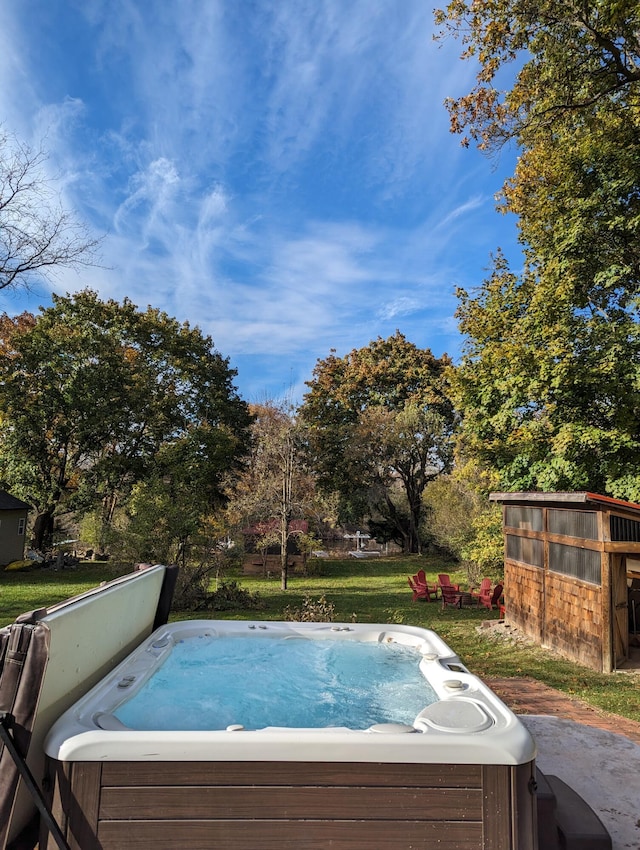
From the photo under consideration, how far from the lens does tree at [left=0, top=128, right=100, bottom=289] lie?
948 cm

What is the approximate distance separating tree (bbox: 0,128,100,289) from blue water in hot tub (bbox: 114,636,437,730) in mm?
7964

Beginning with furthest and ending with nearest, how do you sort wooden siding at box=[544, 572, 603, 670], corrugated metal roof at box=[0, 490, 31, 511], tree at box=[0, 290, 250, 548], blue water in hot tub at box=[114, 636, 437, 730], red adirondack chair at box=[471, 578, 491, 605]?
1. corrugated metal roof at box=[0, 490, 31, 511]
2. tree at box=[0, 290, 250, 548]
3. red adirondack chair at box=[471, 578, 491, 605]
4. wooden siding at box=[544, 572, 603, 670]
5. blue water in hot tub at box=[114, 636, 437, 730]

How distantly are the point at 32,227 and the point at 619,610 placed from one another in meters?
11.5

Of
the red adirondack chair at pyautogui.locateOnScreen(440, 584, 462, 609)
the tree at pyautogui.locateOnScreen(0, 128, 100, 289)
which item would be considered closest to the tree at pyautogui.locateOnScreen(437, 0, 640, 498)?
the red adirondack chair at pyautogui.locateOnScreen(440, 584, 462, 609)

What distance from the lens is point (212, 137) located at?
36.4 feet

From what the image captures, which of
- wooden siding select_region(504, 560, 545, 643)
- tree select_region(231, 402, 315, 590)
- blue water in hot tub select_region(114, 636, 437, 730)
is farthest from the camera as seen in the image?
tree select_region(231, 402, 315, 590)

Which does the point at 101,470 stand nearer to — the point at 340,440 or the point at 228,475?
the point at 228,475

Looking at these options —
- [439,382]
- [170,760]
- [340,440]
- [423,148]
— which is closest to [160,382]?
[340,440]

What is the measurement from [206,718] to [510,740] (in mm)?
2178

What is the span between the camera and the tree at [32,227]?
948 cm

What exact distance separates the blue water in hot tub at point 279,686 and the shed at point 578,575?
11.8 feet

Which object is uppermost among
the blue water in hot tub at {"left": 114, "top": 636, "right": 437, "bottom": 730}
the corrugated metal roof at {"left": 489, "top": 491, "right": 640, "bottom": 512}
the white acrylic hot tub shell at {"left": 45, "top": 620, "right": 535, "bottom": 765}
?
the corrugated metal roof at {"left": 489, "top": 491, "right": 640, "bottom": 512}

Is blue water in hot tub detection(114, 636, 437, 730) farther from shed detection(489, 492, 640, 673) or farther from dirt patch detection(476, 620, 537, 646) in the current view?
dirt patch detection(476, 620, 537, 646)

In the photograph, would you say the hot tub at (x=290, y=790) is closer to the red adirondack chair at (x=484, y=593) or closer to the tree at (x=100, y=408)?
the red adirondack chair at (x=484, y=593)
